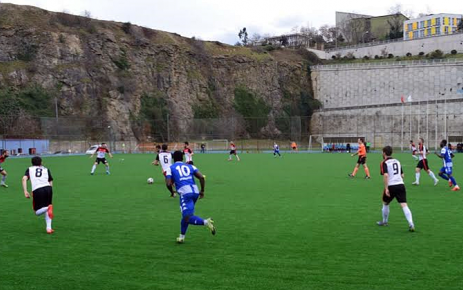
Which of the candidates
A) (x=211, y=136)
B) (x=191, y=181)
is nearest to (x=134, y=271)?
(x=191, y=181)

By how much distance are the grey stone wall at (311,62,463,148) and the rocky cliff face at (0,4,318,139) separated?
8235mm

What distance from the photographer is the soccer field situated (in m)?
6.60

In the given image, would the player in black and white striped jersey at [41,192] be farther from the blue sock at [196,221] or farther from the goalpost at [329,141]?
the goalpost at [329,141]

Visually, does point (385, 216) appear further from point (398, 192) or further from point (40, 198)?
point (40, 198)

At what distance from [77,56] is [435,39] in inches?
2588

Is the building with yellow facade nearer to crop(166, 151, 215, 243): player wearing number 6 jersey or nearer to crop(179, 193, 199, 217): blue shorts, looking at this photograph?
crop(166, 151, 215, 243): player wearing number 6 jersey

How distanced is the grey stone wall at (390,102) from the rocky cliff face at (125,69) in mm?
8235

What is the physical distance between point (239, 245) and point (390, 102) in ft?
262

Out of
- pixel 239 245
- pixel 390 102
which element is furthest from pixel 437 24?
pixel 239 245

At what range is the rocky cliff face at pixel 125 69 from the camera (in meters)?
72.8

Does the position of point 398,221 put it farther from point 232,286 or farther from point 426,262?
point 232,286

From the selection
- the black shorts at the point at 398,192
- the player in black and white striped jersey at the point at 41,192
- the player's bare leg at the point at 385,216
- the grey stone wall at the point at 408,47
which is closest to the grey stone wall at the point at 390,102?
the grey stone wall at the point at 408,47

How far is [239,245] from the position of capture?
8.62 m

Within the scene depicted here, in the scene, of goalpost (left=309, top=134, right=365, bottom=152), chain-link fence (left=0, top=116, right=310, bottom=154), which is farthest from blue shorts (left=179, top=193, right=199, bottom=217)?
goalpost (left=309, top=134, right=365, bottom=152)
